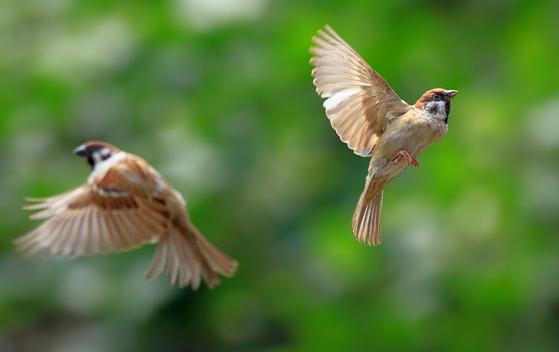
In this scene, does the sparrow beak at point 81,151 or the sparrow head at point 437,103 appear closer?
the sparrow head at point 437,103

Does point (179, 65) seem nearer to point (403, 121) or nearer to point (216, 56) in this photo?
point (216, 56)

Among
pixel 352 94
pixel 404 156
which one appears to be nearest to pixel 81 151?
pixel 352 94

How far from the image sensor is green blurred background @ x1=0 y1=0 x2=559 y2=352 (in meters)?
5.07

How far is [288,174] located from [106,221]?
12.4 feet

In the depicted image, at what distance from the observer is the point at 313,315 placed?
16.5 ft

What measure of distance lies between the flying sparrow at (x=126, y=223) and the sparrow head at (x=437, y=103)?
658 mm

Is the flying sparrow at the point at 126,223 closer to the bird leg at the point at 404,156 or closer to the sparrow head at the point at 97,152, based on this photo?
the sparrow head at the point at 97,152

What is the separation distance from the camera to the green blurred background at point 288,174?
5066 millimetres

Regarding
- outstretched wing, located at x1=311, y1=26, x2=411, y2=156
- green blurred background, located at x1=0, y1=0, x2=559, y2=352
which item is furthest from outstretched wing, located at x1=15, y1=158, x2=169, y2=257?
green blurred background, located at x1=0, y1=0, x2=559, y2=352

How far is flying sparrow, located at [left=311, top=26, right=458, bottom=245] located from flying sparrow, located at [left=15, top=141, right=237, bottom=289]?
541mm

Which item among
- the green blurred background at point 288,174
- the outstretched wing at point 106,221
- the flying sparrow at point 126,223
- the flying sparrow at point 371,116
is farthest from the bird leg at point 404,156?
the green blurred background at point 288,174

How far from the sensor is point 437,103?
1.81m

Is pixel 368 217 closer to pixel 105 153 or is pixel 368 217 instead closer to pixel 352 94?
pixel 352 94

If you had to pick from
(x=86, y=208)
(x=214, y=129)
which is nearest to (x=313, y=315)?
(x=214, y=129)
